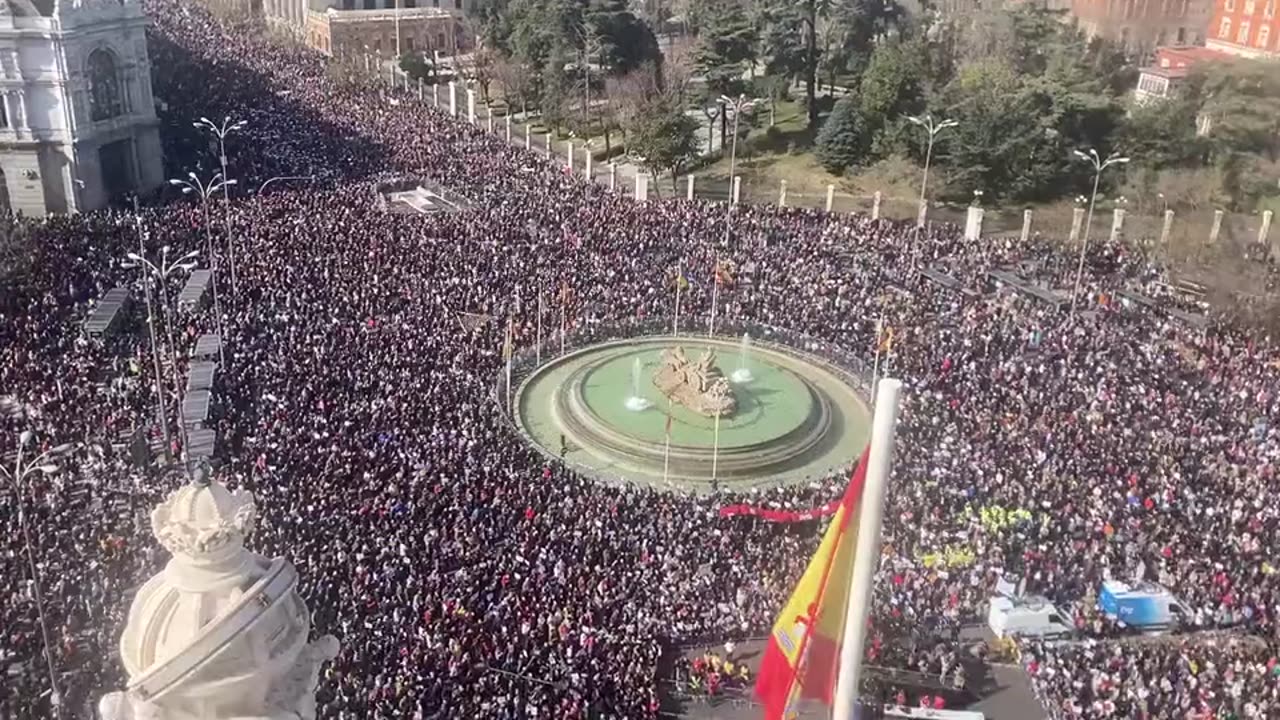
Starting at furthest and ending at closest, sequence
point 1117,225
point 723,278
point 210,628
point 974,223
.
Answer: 1. point 974,223
2. point 1117,225
3. point 723,278
4. point 210,628

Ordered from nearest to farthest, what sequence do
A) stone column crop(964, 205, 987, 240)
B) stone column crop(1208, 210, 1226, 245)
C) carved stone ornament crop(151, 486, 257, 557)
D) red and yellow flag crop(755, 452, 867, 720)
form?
carved stone ornament crop(151, 486, 257, 557) → red and yellow flag crop(755, 452, 867, 720) → stone column crop(1208, 210, 1226, 245) → stone column crop(964, 205, 987, 240)

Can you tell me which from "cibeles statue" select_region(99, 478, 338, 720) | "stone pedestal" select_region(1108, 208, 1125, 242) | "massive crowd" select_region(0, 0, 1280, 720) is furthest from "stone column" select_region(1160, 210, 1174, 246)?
"cibeles statue" select_region(99, 478, 338, 720)

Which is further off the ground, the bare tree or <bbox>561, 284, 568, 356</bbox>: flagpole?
the bare tree

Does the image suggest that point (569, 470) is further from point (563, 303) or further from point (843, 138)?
point (843, 138)

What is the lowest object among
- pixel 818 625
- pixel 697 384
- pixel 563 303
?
pixel 697 384

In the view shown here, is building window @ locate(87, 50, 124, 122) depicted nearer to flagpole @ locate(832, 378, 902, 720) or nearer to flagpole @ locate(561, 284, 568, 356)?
flagpole @ locate(561, 284, 568, 356)

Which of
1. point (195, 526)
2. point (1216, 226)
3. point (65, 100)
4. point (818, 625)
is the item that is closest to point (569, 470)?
point (818, 625)

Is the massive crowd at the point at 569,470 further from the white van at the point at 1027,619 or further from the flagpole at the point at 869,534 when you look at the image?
the flagpole at the point at 869,534
